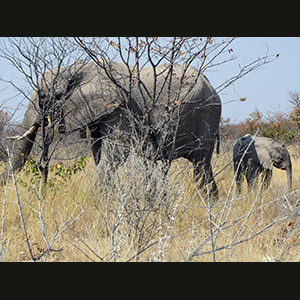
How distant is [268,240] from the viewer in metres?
3.78

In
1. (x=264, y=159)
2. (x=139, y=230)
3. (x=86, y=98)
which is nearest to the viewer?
(x=139, y=230)

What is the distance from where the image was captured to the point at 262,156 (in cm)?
602

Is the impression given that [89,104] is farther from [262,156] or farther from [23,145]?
[262,156]

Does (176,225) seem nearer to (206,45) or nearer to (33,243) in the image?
(33,243)

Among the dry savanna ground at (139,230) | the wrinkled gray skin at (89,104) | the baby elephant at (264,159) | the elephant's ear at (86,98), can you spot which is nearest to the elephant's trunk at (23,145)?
the wrinkled gray skin at (89,104)

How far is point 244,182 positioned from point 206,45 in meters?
2.80

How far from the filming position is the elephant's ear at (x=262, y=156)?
5.96 m

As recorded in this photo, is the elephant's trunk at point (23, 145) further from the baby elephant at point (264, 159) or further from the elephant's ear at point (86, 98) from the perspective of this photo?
the baby elephant at point (264, 159)

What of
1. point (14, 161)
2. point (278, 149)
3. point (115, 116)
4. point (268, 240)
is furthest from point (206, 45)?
point (14, 161)

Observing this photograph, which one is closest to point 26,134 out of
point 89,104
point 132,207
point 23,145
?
point 23,145

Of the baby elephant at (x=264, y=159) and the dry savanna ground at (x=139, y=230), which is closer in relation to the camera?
the dry savanna ground at (x=139, y=230)

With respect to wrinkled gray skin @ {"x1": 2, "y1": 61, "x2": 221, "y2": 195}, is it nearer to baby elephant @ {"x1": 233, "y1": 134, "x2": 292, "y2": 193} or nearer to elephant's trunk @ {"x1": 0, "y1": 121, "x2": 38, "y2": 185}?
elephant's trunk @ {"x1": 0, "y1": 121, "x2": 38, "y2": 185}

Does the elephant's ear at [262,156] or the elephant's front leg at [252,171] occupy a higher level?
the elephant's ear at [262,156]

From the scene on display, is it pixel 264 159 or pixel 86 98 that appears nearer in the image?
pixel 86 98
